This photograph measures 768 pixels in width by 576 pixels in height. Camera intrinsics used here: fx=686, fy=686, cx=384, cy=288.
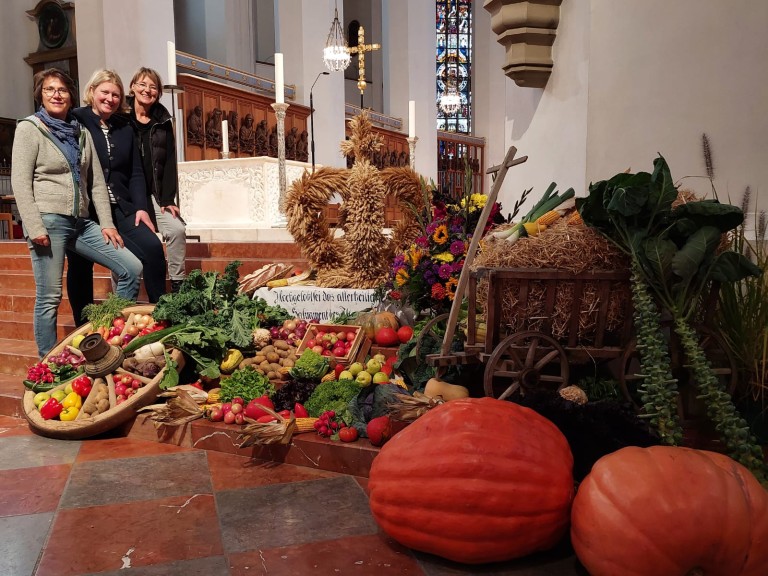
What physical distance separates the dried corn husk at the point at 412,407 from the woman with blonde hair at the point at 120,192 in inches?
98.6

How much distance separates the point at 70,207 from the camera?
14.2ft

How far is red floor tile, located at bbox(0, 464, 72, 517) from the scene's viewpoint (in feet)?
9.37

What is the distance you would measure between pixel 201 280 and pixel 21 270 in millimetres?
3530

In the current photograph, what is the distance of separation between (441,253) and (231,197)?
4.81 m

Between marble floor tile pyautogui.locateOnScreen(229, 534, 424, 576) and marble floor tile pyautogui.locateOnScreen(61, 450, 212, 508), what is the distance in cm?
74

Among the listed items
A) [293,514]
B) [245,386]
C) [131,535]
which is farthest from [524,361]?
[131,535]

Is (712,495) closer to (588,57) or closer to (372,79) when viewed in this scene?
(588,57)

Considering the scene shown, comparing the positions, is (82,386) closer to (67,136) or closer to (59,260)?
(59,260)

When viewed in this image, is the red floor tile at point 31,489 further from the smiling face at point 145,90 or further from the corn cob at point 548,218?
the smiling face at point 145,90

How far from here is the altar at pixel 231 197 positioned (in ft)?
26.3

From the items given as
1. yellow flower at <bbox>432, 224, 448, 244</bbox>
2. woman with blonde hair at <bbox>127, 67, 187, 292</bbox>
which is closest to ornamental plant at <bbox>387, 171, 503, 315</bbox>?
yellow flower at <bbox>432, 224, 448, 244</bbox>

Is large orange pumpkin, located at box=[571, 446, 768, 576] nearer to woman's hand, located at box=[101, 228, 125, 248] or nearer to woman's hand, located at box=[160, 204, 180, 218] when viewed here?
woman's hand, located at box=[101, 228, 125, 248]

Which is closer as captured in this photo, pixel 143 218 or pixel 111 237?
pixel 111 237

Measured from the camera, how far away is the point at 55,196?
4.29 meters
